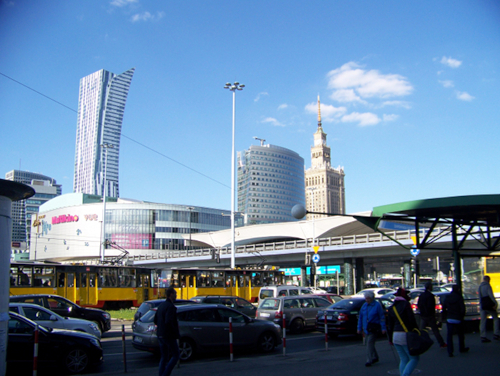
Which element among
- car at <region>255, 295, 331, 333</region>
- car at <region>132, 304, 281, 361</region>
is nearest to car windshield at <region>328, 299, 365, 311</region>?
car at <region>255, 295, 331, 333</region>

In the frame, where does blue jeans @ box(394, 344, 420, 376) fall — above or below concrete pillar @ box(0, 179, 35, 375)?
below

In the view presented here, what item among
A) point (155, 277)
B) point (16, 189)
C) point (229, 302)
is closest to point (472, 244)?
point (155, 277)

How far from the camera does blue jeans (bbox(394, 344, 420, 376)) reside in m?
7.86

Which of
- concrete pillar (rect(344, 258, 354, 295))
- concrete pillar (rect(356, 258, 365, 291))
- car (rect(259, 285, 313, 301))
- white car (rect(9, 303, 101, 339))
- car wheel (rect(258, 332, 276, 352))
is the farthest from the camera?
concrete pillar (rect(356, 258, 365, 291))

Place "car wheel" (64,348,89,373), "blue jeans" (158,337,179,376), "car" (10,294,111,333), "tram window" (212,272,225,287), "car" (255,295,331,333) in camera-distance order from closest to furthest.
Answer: "blue jeans" (158,337,179,376), "car wheel" (64,348,89,373), "car" (10,294,111,333), "car" (255,295,331,333), "tram window" (212,272,225,287)

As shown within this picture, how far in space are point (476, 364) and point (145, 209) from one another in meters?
105

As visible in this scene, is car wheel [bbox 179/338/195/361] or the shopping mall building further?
the shopping mall building

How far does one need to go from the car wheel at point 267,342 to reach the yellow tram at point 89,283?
17.5 m

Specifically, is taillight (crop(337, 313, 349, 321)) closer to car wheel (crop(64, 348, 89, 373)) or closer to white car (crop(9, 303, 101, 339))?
white car (crop(9, 303, 101, 339))

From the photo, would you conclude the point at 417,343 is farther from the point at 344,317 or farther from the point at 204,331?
the point at 344,317

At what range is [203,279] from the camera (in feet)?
107

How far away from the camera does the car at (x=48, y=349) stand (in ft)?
33.8

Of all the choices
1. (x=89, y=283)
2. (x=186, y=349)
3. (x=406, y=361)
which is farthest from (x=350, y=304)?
(x=89, y=283)

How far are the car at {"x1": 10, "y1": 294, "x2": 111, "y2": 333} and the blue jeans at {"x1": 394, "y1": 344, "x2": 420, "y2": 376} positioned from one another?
13.3 m
